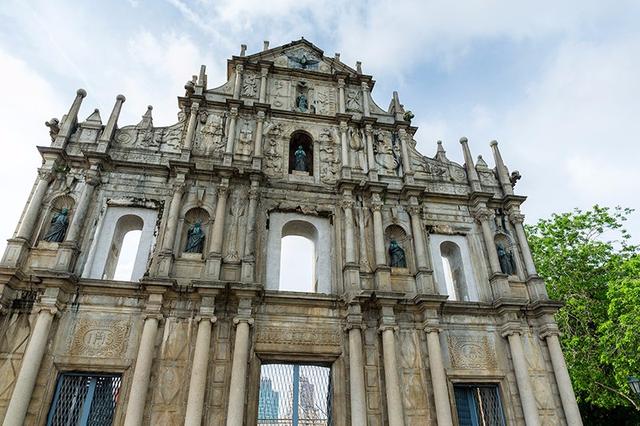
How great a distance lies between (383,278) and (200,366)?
4.85 meters

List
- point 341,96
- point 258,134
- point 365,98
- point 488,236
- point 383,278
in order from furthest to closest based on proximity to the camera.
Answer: point 365,98, point 341,96, point 258,134, point 488,236, point 383,278

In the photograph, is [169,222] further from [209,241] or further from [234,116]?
[234,116]

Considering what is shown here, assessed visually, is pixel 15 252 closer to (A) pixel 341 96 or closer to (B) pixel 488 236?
(A) pixel 341 96

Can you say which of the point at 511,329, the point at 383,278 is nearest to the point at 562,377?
the point at 511,329

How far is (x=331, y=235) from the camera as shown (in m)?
11.9

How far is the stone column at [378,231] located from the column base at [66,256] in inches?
290

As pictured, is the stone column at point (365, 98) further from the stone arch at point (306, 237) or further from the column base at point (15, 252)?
the column base at point (15, 252)

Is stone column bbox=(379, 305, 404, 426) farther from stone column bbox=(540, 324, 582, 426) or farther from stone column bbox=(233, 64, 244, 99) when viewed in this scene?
stone column bbox=(233, 64, 244, 99)

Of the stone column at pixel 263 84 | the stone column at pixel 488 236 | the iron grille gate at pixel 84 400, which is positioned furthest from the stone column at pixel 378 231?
the iron grille gate at pixel 84 400

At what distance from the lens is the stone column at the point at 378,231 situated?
11.3 metres

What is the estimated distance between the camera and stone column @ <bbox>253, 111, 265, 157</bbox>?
12.6 m

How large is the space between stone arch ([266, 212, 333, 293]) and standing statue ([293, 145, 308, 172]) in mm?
1884


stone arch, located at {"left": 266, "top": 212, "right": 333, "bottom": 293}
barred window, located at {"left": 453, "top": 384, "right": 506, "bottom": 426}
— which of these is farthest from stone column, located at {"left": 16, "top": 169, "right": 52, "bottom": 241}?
barred window, located at {"left": 453, "top": 384, "right": 506, "bottom": 426}

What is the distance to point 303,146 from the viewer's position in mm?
14273
